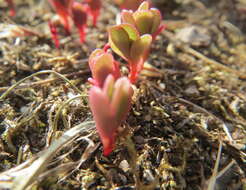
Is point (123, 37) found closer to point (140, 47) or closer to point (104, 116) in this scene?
point (140, 47)

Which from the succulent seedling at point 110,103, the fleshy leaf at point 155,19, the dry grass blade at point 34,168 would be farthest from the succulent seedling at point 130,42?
the dry grass blade at point 34,168

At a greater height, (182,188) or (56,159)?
(56,159)

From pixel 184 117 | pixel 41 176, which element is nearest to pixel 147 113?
pixel 184 117

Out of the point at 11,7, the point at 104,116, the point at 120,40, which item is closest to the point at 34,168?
the point at 104,116

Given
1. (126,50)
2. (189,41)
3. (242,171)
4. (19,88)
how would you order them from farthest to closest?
(189,41) < (19,88) < (126,50) < (242,171)

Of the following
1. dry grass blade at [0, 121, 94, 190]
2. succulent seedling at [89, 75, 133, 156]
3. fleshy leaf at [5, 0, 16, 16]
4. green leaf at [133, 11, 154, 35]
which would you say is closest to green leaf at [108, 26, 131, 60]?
green leaf at [133, 11, 154, 35]

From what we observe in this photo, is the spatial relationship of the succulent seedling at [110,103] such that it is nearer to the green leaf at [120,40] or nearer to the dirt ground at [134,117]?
the dirt ground at [134,117]

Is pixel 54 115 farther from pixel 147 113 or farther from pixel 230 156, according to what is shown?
pixel 230 156

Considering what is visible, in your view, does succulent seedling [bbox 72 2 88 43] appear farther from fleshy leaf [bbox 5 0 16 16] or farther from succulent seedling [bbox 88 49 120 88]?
succulent seedling [bbox 88 49 120 88]
